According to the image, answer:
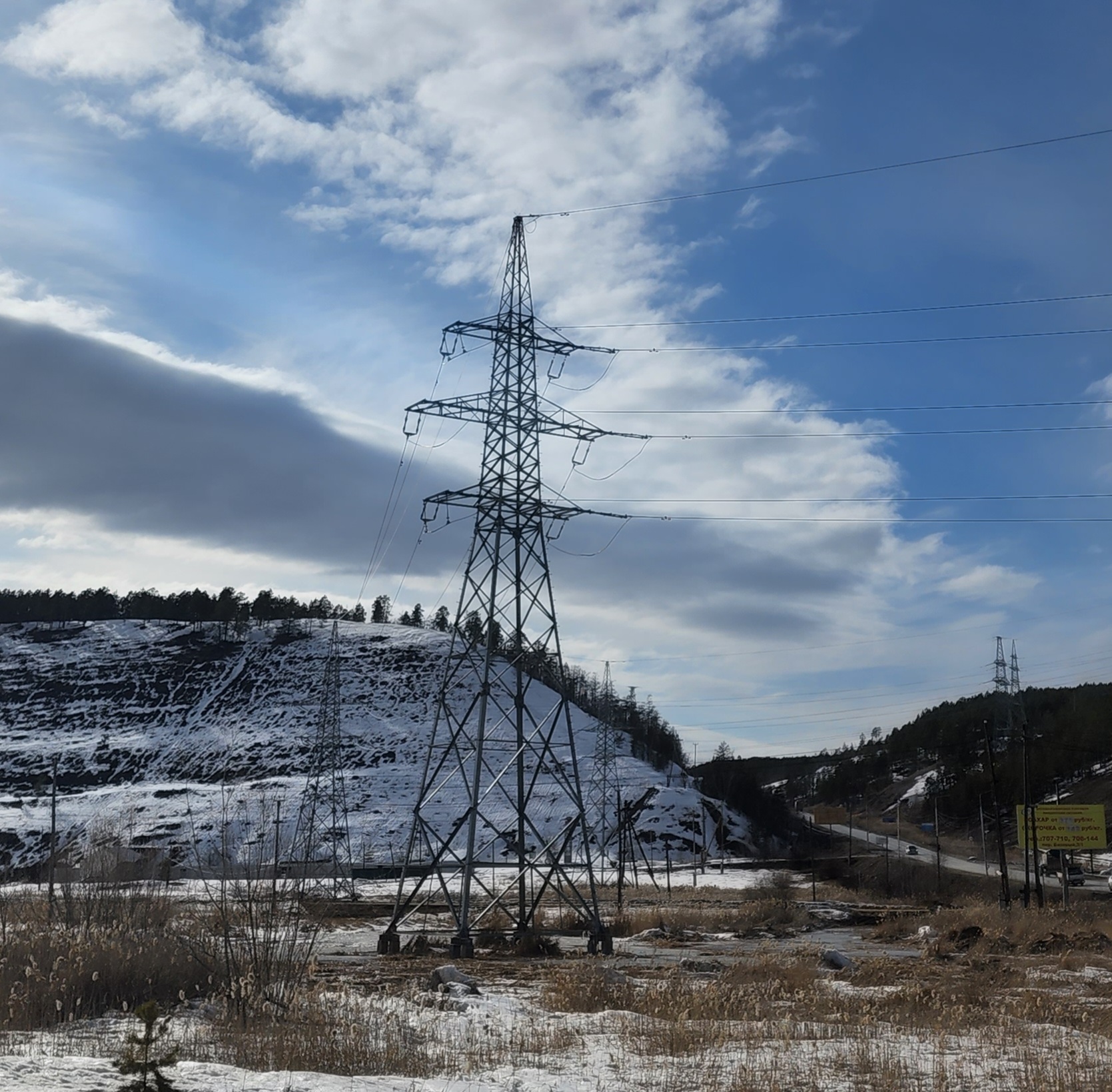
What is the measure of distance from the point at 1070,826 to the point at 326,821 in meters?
59.4

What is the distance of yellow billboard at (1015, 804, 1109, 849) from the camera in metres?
57.5

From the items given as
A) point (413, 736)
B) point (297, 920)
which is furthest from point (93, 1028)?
point (413, 736)

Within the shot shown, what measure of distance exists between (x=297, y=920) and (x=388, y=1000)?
2183 millimetres

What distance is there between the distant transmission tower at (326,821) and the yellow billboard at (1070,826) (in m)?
35.1

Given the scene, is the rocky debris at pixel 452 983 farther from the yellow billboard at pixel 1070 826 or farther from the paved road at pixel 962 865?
the paved road at pixel 962 865

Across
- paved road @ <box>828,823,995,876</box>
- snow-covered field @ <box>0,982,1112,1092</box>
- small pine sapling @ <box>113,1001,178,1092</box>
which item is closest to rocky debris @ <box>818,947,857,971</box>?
snow-covered field @ <box>0,982,1112,1092</box>

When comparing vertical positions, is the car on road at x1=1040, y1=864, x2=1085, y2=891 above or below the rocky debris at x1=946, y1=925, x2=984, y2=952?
below

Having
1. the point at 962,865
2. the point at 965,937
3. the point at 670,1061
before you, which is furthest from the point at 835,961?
the point at 962,865

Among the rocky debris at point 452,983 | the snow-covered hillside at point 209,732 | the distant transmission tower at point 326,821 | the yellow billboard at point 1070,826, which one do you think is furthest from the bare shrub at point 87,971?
the snow-covered hillside at point 209,732

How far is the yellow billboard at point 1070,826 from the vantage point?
57.5 meters

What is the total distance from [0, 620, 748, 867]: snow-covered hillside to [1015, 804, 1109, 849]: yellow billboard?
142ft

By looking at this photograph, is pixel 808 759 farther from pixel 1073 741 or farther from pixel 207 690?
pixel 207 690

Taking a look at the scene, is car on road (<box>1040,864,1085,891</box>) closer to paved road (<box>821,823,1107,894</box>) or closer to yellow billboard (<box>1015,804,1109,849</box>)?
paved road (<box>821,823,1107,894</box>)

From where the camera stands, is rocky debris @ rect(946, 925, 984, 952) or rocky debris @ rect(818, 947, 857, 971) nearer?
rocky debris @ rect(818, 947, 857, 971)
